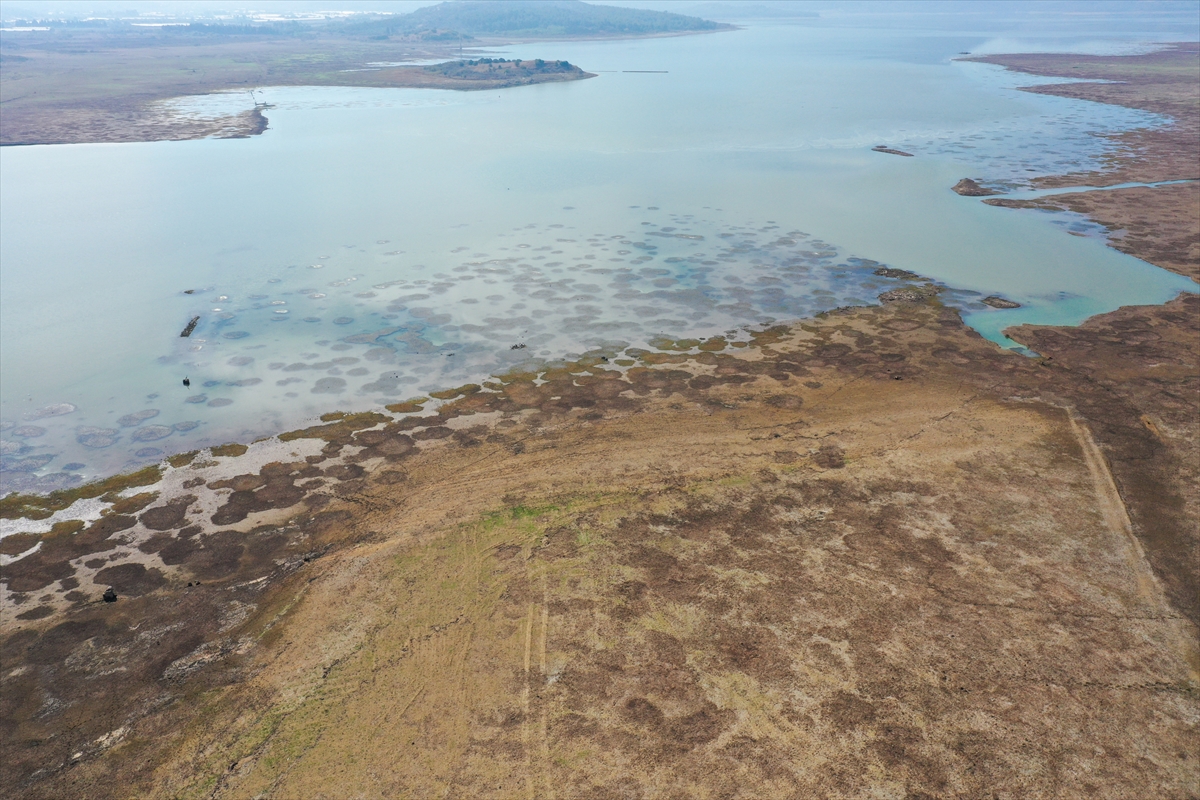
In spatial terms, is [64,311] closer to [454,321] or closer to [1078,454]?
[454,321]

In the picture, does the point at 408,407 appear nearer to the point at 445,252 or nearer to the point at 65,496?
the point at 65,496

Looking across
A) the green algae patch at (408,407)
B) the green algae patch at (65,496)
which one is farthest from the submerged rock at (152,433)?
the green algae patch at (408,407)

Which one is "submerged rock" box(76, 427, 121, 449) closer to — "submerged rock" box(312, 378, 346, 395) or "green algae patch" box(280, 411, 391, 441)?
"green algae patch" box(280, 411, 391, 441)

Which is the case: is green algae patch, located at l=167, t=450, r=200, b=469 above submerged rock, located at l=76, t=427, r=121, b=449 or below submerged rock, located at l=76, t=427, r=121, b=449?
below

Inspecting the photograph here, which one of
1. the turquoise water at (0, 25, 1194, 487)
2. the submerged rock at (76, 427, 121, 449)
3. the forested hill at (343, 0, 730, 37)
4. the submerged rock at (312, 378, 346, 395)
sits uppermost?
the forested hill at (343, 0, 730, 37)

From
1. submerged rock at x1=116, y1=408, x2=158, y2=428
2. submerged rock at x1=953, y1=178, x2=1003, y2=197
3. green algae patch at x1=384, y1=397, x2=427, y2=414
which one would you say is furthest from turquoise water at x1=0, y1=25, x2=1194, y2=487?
submerged rock at x1=953, y1=178, x2=1003, y2=197

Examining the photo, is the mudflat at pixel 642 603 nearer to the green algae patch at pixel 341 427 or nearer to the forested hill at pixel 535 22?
the green algae patch at pixel 341 427
